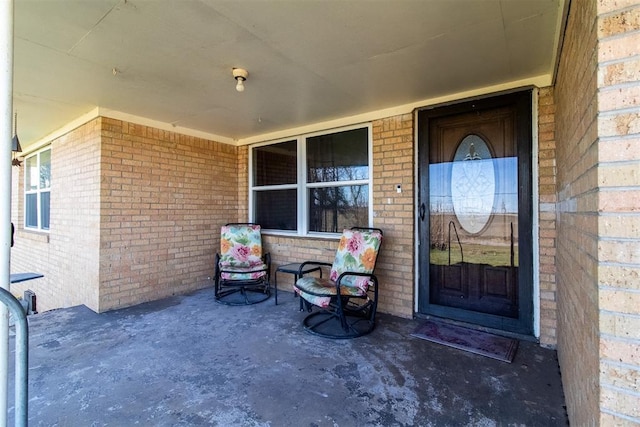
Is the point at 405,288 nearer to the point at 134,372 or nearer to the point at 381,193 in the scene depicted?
the point at 381,193

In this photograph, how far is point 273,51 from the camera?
2.30 m

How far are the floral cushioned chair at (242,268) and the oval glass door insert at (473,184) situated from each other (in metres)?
2.56

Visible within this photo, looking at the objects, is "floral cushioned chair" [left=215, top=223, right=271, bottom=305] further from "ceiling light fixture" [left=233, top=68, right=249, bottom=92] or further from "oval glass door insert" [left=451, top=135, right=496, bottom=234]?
"oval glass door insert" [left=451, top=135, right=496, bottom=234]

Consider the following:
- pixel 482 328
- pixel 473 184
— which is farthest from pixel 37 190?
pixel 482 328

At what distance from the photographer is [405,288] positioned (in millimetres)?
3457

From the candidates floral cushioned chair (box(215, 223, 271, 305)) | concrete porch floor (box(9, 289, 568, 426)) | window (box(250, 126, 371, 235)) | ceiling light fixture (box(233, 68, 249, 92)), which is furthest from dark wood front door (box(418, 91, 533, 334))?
floral cushioned chair (box(215, 223, 271, 305))

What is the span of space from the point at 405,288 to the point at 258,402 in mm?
2070

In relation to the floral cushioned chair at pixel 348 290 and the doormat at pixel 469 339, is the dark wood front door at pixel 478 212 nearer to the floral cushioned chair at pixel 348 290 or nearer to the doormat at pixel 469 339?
the doormat at pixel 469 339

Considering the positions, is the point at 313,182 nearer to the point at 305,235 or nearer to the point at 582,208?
the point at 305,235

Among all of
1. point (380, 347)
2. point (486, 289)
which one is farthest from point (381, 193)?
point (380, 347)

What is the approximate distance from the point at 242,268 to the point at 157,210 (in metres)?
1.42

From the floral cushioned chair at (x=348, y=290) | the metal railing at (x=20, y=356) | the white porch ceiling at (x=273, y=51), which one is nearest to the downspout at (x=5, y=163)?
the metal railing at (x=20, y=356)

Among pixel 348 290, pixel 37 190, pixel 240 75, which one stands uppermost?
pixel 240 75

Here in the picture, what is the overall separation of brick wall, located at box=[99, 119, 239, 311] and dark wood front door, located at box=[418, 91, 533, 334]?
318 centimetres
